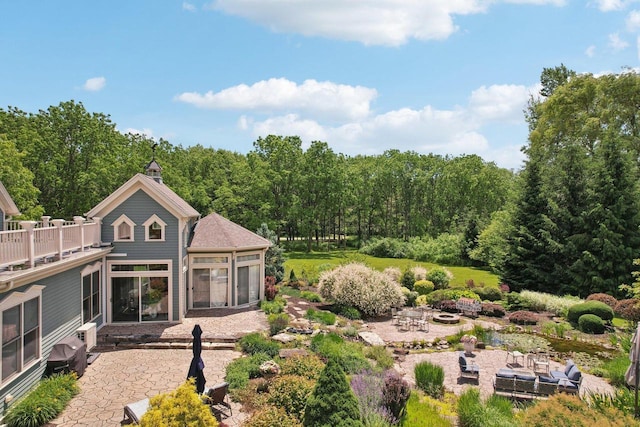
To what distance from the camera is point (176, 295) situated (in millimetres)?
18328

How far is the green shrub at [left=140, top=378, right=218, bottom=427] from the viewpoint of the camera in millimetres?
6805

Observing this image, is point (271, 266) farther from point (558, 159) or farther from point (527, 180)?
point (558, 159)

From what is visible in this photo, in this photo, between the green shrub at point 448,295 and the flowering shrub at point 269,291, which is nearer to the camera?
the flowering shrub at point 269,291

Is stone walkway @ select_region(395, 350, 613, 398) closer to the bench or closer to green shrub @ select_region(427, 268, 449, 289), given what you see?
the bench

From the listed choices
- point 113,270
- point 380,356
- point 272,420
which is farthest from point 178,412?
point 113,270

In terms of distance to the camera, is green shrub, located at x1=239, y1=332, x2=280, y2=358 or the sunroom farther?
the sunroom

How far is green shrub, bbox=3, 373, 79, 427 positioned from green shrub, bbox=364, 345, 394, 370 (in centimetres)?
858

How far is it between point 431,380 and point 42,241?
1125cm

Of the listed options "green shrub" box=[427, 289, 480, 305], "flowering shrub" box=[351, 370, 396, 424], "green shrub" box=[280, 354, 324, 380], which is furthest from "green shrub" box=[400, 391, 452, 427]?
"green shrub" box=[427, 289, 480, 305]

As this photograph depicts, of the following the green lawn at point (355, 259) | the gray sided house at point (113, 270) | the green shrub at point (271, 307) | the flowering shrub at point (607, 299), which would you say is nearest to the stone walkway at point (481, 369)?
the green shrub at point (271, 307)

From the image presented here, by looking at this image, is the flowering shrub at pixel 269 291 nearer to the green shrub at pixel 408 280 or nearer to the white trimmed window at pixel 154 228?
the white trimmed window at pixel 154 228

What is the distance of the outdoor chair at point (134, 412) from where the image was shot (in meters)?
9.41

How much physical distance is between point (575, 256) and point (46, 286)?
2820 centimetres

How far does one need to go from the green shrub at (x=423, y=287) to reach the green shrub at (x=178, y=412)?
21638mm
